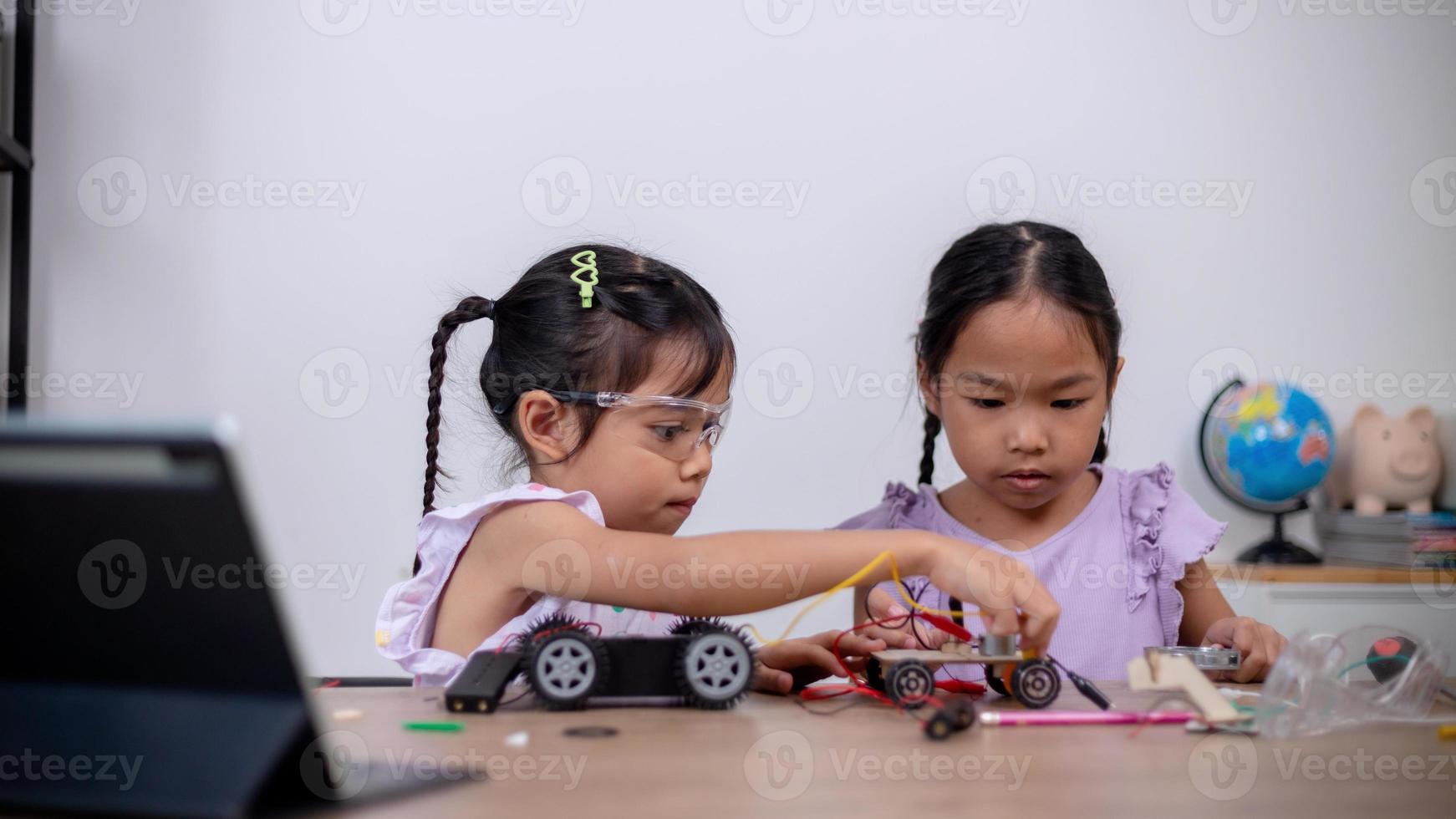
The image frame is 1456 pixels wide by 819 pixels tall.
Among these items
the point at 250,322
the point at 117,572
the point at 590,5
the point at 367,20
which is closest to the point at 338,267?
the point at 250,322

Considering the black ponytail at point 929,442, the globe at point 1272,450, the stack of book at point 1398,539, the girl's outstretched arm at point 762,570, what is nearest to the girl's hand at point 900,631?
the girl's outstretched arm at point 762,570

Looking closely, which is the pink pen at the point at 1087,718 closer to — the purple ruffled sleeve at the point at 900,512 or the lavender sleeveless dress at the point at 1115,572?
the lavender sleeveless dress at the point at 1115,572

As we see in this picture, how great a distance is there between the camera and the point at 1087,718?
0.86 meters

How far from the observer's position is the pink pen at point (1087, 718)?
2.79 ft

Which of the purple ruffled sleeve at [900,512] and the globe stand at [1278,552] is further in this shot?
the globe stand at [1278,552]

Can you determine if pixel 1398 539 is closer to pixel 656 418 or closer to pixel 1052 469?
pixel 1052 469

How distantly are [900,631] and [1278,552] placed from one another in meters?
1.77

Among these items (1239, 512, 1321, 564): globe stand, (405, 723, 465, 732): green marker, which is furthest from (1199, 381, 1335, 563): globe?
(405, 723, 465, 732): green marker

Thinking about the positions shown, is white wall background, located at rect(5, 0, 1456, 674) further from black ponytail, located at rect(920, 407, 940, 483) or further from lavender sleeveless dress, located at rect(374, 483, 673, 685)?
lavender sleeveless dress, located at rect(374, 483, 673, 685)

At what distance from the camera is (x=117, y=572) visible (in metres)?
0.55

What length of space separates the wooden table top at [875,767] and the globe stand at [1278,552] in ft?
5.89

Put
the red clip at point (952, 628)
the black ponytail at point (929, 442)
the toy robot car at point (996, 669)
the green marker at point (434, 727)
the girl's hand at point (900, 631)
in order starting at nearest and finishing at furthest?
1. the green marker at point (434, 727)
2. the toy robot car at point (996, 669)
3. the red clip at point (952, 628)
4. the girl's hand at point (900, 631)
5. the black ponytail at point (929, 442)

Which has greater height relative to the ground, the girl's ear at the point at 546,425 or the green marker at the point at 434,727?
the girl's ear at the point at 546,425

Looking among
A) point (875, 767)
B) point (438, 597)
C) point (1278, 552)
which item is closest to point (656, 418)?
point (438, 597)
